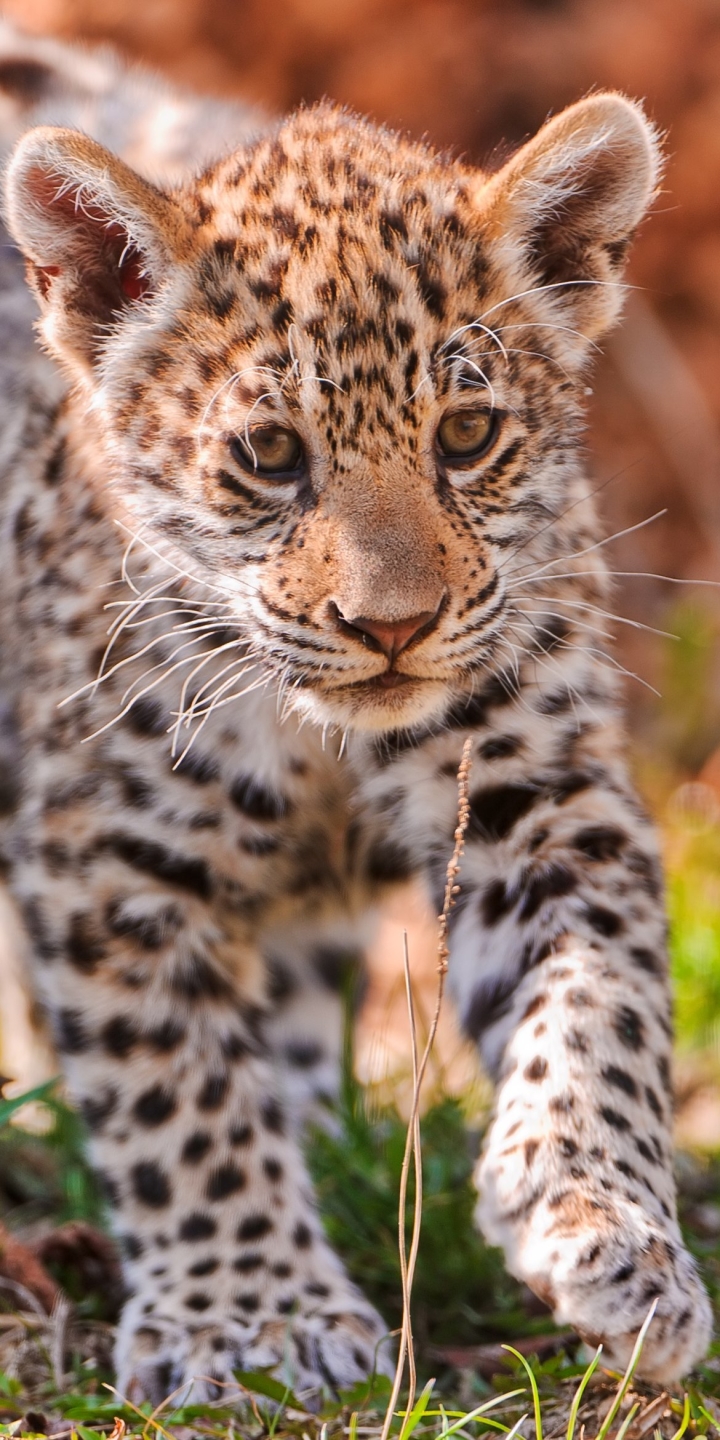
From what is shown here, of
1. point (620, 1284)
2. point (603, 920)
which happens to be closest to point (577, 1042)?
point (603, 920)

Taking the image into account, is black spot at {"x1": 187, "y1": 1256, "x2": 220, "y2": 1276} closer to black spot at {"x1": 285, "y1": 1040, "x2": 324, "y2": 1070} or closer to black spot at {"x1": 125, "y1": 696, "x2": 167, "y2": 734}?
black spot at {"x1": 125, "y1": 696, "x2": 167, "y2": 734}

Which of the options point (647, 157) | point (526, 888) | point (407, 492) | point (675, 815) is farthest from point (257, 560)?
point (675, 815)

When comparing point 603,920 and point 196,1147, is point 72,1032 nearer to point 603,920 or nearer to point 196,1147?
point 196,1147

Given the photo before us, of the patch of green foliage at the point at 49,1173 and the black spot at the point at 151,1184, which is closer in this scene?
the black spot at the point at 151,1184

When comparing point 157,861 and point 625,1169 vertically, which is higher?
point 157,861

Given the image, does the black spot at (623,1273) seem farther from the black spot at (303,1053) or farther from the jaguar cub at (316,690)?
the black spot at (303,1053)

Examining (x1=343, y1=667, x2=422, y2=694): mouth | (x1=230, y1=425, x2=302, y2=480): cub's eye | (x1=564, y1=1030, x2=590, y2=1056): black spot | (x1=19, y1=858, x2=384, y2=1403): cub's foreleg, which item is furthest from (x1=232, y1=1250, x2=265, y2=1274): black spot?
(x1=230, y1=425, x2=302, y2=480): cub's eye

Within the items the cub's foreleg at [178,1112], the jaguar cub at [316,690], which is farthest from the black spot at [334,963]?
the cub's foreleg at [178,1112]
